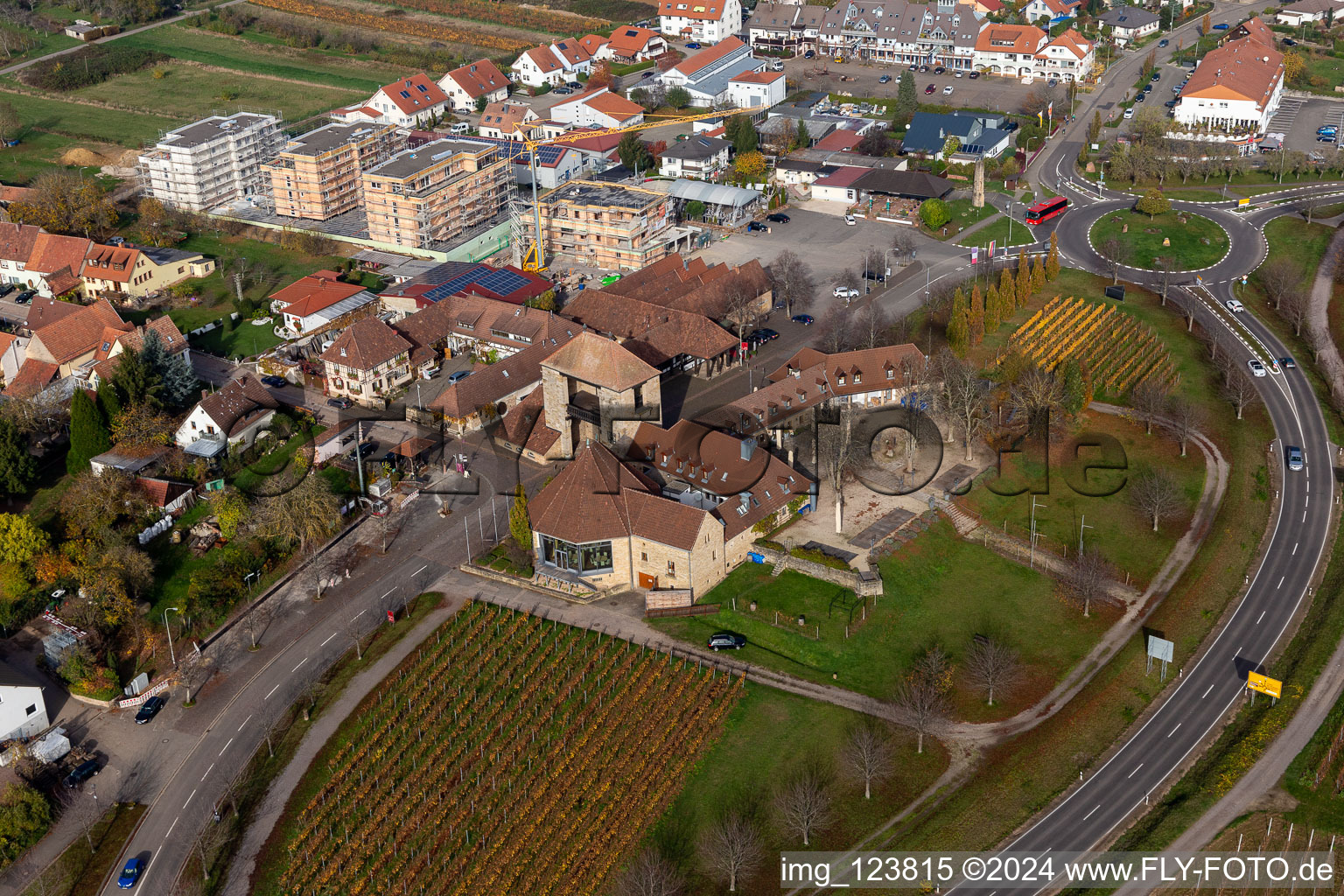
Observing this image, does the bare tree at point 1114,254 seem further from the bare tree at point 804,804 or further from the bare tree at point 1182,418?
the bare tree at point 804,804

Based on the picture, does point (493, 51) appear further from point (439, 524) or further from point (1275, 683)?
point (1275, 683)

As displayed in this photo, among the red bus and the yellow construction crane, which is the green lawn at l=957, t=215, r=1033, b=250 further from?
the yellow construction crane

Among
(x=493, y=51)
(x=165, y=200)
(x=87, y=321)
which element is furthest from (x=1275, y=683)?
(x=493, y=51)

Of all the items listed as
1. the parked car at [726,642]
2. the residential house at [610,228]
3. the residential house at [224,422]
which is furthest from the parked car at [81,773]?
the residential house at [610,228]

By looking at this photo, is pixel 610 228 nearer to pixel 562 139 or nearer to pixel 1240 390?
pixel 562 139

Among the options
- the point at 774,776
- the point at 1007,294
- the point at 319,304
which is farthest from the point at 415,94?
the point at 774,776

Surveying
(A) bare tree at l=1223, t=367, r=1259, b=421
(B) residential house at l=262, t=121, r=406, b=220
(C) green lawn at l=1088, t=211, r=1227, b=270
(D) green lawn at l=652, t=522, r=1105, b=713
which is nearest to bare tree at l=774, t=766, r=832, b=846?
(D) green lawn at l=652, t=522, r=1105, b=713
